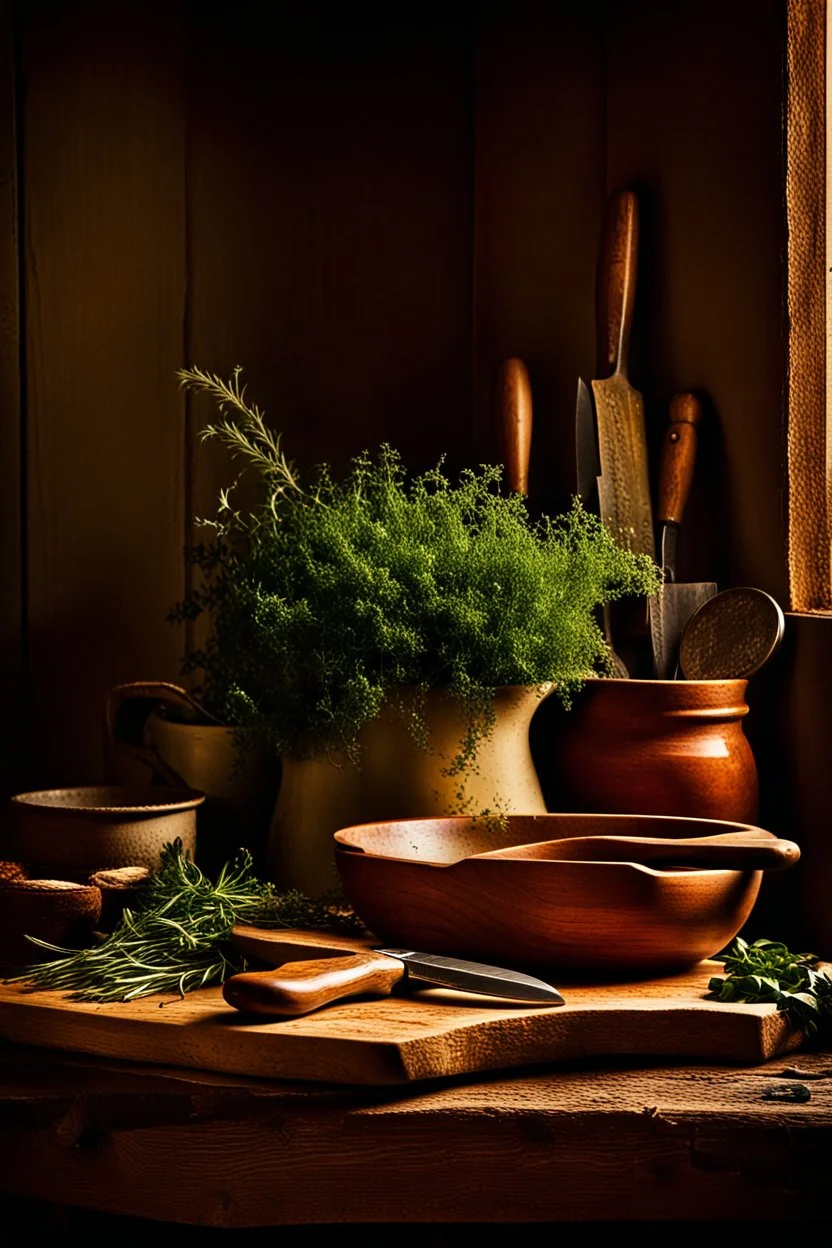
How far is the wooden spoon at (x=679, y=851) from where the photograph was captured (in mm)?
851

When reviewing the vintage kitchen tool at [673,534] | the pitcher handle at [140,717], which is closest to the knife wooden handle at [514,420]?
the vintage kitchen tool at [673,534]

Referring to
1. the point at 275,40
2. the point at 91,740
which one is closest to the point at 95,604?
the point at 91,740

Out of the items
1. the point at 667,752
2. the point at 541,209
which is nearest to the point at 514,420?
the point at 541,209

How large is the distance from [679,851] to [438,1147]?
25cm

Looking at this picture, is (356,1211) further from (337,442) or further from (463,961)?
(337,442)

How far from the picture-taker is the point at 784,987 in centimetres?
84

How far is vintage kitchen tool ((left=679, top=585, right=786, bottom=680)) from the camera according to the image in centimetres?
111

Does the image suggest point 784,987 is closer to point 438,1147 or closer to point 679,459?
point 438,1147

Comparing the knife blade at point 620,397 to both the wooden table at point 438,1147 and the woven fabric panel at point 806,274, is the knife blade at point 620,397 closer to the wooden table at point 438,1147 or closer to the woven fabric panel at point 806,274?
the woven fabric panel at point 806,274

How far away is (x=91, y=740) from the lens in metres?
1.42

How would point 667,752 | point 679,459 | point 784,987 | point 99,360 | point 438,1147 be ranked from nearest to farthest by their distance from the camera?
point 438,1147
point 784,987
point 667,752
point 679,459
point 99,360

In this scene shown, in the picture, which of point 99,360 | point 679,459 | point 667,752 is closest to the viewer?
point 667,752

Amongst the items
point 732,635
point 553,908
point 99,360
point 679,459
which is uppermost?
point 99,360

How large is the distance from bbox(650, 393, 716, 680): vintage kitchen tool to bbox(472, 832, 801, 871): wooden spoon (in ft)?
0.95
